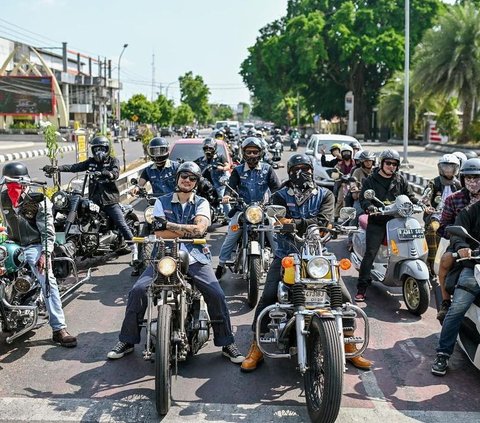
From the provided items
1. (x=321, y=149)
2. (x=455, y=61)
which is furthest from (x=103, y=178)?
(x=455, y=61)

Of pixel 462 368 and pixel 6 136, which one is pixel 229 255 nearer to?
pixel 462 368

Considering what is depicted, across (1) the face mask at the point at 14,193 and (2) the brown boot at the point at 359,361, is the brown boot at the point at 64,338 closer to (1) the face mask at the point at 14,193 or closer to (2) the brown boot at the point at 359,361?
(1) the face mask at the point at 14,193

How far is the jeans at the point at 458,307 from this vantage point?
16.0ft

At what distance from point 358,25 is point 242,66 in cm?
2179

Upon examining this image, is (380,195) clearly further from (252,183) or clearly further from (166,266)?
(166,266)

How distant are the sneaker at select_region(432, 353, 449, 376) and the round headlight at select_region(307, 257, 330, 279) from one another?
4.62ft

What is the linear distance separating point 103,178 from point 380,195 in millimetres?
3753

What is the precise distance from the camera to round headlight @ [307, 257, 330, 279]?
4285mm

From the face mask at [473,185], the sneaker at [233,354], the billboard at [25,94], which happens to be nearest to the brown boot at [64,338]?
the sneaker at [233,354]

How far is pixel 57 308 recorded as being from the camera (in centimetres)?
564

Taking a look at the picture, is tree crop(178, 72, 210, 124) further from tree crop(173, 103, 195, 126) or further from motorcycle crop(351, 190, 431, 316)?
motorcycle crop(351, 190, 431, 316)

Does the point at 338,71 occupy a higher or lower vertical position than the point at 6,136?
higher

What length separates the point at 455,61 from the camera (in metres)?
32.3

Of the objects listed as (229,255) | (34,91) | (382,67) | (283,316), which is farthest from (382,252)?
(34,91)
